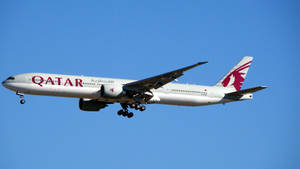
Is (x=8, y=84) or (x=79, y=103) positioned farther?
(x=79, y=103)

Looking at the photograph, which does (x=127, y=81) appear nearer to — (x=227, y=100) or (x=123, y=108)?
(x=123, y=108)

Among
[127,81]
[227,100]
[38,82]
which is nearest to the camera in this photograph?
[38,82]

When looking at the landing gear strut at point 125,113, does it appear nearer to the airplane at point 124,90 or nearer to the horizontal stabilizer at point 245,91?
the airplane at point 124,90

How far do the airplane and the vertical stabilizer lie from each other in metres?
0.91

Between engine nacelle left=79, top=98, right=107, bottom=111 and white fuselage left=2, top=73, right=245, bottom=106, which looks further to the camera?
engine nacelle left=79, top=98, right=107, bottom=111

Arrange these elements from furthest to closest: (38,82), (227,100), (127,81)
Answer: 1. (227,100)
2. (127,81)
3. (38,82)

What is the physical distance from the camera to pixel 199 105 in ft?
199

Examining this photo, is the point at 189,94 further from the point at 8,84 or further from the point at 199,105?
the point at 8,84

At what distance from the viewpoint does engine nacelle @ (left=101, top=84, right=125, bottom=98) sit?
5484 centimetres

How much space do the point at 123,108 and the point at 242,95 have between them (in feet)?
44.2

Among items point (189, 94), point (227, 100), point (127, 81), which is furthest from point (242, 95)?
point (127, 81)

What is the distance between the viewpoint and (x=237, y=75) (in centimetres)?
6575

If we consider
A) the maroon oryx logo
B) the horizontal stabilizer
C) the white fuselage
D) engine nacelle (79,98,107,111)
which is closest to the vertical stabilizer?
the maroon oryx logo

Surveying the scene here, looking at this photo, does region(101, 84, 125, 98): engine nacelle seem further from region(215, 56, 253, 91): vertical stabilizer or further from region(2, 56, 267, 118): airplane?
region(215, 56, 253, 91): vertical stabilizer
